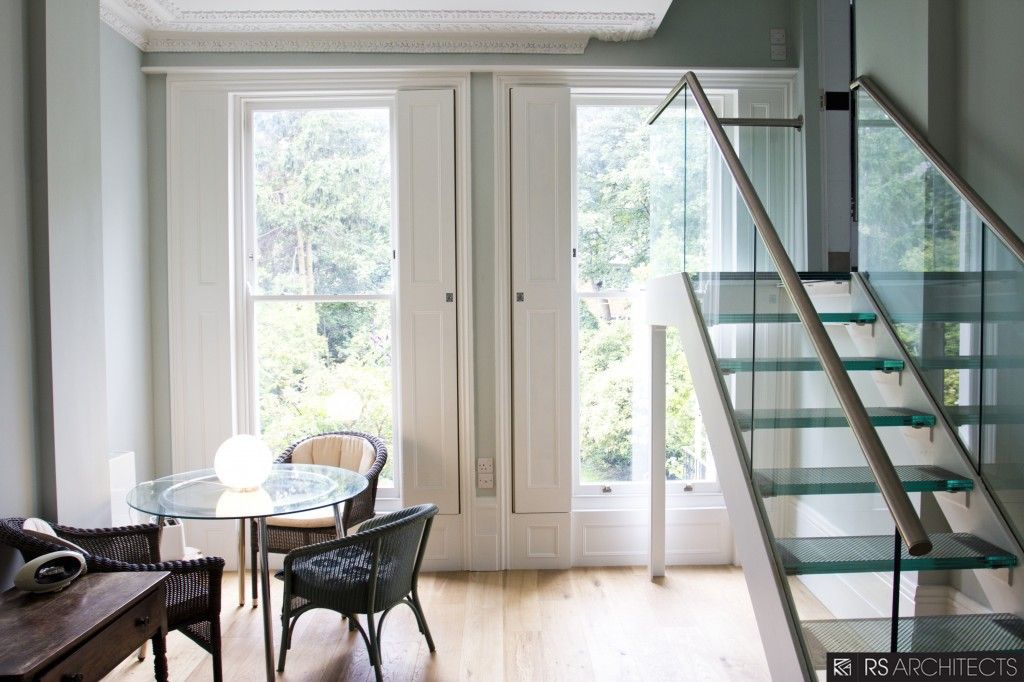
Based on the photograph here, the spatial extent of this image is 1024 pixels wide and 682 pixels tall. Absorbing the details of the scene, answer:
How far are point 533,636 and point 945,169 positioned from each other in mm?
2570

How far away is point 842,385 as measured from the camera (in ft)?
6.02

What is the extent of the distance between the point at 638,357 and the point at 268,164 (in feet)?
8.09

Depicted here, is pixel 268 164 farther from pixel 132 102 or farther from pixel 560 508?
pixel 560 508

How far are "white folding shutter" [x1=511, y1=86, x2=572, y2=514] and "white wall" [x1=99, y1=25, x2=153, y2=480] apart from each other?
206 cm

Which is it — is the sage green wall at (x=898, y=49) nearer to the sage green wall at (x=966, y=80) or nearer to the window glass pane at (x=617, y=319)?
the sage green wall at (x=966, y=80)

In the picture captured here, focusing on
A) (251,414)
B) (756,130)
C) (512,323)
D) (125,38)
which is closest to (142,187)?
(125,38)

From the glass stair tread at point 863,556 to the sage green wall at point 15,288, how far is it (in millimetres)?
2499

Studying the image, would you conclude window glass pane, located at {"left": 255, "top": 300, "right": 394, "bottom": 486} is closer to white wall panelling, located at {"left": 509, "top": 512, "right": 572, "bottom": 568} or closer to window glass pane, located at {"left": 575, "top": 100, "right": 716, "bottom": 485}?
white wall panelling, located at {"left": 509, "top": 512, "right": 572, "bottom": 568}

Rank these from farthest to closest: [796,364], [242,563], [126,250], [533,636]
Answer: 1. [126,250]
2. [242,563]
3. [533,636]
4. [796,364]

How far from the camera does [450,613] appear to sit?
3.59m

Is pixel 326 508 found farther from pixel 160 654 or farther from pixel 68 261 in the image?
pixel 68 261

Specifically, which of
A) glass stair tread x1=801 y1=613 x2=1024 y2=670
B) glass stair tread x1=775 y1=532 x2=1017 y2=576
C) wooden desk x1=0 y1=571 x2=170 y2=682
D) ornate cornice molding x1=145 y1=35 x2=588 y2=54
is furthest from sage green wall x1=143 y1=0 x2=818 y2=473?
glass stair tread x1=801 y1=613 x2=1024 y2=670

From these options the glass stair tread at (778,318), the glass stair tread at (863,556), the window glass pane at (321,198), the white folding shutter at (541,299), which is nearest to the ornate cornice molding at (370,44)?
the white folding shutter at (541,299)

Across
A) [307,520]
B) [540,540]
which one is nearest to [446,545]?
[540,540]
